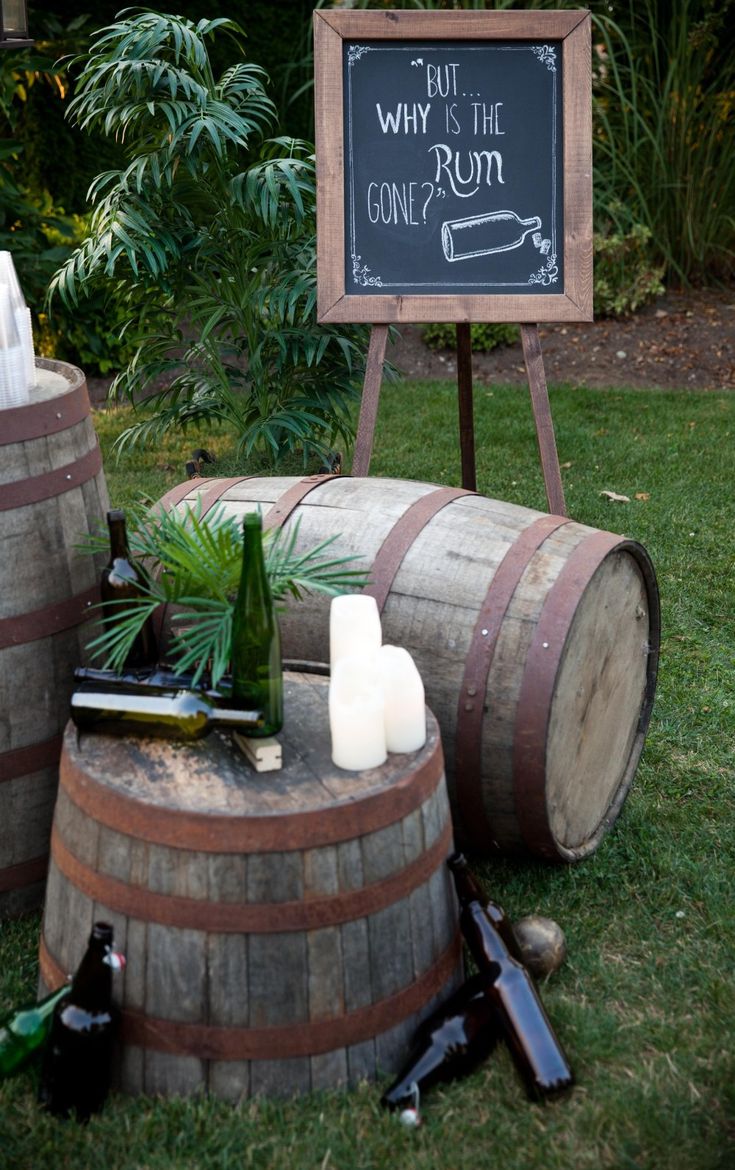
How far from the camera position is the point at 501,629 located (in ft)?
8.80

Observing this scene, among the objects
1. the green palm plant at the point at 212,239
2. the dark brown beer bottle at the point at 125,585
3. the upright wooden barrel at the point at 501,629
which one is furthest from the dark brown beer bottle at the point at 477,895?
the green palm plant at the point at 212,239

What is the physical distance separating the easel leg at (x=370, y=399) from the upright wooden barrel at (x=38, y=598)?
3.73ft

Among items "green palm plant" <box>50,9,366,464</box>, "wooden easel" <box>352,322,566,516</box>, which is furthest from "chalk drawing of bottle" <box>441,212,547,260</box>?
"green palm plant" <box>50,9,366,464</box>

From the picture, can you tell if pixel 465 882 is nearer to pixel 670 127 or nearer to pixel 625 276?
pixel 625 276

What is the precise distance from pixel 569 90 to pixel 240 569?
83.1 inches

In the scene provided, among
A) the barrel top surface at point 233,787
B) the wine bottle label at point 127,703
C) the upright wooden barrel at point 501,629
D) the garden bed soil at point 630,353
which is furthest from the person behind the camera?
the garden bed soil at point 630,353

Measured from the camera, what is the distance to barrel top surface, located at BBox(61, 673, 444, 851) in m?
2.12

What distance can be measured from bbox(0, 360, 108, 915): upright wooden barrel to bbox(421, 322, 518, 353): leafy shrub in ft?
16.2

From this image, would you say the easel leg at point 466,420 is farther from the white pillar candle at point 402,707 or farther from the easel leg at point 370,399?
the white pillar candle at point 402,707

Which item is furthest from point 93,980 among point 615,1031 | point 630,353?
point 630,353

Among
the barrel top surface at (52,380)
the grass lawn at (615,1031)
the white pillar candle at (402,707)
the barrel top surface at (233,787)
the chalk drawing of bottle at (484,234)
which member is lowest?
the grass lawn at (615,1031)

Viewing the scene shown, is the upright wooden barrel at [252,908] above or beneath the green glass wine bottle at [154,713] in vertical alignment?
beneath

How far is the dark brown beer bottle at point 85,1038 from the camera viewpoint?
84.3 inches

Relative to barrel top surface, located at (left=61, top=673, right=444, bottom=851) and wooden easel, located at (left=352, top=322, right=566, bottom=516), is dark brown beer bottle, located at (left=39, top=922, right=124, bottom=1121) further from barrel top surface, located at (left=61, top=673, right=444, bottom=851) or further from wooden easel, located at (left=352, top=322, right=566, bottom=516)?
wooden easel, located at (left=352, top=322, right=566, bottom=516)
